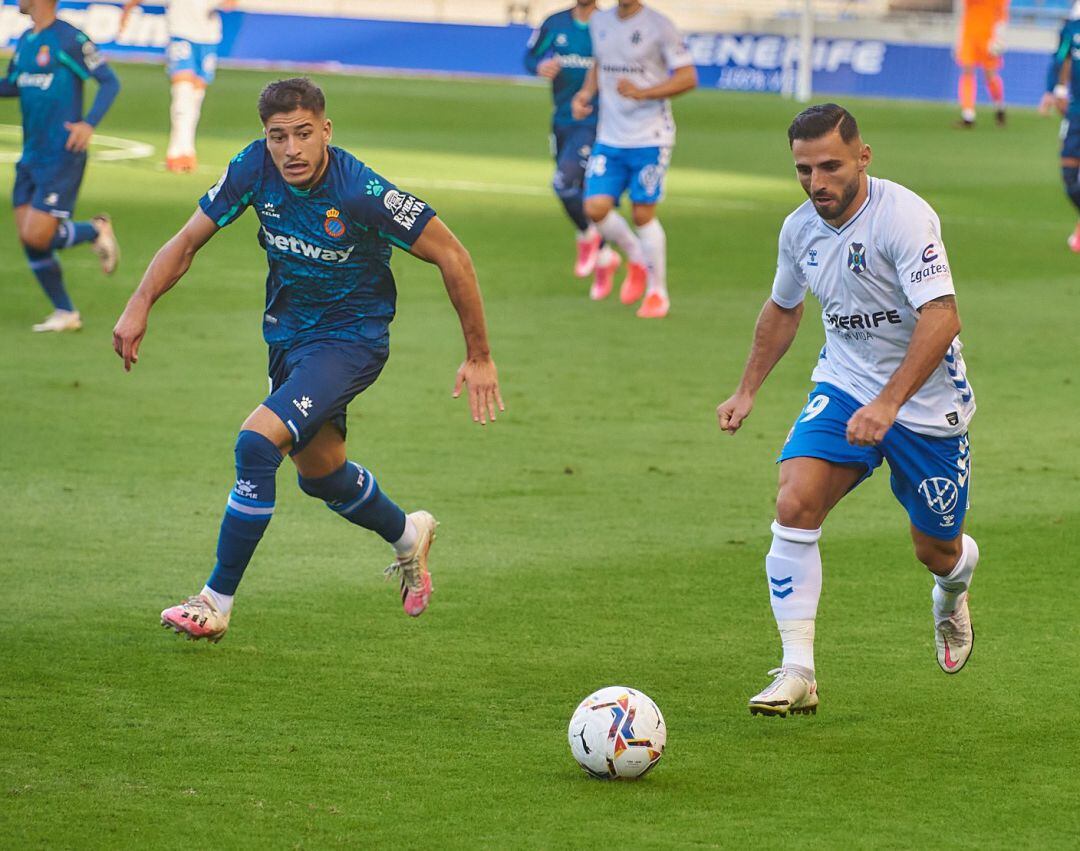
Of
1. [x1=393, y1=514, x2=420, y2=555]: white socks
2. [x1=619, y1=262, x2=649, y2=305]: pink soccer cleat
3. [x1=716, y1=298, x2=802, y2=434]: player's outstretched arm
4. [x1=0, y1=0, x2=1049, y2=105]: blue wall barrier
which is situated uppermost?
[x1=716, y1=298, x2=802, y2=434]: player's outstretched arm

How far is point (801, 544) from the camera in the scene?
5910 mm

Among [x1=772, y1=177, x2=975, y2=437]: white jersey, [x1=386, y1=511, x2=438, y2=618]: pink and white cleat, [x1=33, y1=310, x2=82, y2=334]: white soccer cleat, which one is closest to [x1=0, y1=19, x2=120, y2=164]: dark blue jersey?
[x1=33, y1=310, x2=82, y2=334]: white soccer cleat

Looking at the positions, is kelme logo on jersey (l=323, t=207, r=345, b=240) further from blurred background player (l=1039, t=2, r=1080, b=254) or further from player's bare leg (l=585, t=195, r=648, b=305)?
blurred background player (l=1039, t=2, r=1080, b=254)

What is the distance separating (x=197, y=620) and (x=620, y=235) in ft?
29.6

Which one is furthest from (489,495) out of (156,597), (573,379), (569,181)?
(569,181)

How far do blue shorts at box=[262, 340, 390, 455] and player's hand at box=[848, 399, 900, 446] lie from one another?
78.1 inches

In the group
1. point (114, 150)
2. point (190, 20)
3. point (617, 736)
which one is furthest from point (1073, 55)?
point (617, 736)

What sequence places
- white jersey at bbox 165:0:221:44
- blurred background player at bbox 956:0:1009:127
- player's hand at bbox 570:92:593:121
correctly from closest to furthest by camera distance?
player's hand at bbox 570:92:593:121
white jersey at bbox 165:0:221:44
blurred background player at bbox 956:0:1009:127

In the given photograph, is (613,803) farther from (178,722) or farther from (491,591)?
(491,591)

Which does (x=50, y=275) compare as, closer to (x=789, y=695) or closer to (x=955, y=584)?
(x=955, y=584)

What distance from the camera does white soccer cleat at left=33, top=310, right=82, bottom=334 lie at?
43.4 feet

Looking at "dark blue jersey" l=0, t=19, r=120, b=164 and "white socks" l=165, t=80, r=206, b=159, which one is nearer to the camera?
"dark blue jersey" l=0, t=19, r=120, b=164

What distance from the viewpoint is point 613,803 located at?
5.20 meters

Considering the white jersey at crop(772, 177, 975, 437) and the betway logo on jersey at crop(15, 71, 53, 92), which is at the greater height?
the white jersey at crop(772, 177, 975, 437)
